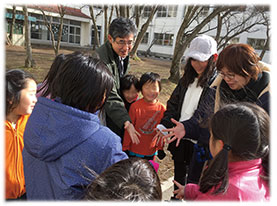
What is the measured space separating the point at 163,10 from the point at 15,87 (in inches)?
1095

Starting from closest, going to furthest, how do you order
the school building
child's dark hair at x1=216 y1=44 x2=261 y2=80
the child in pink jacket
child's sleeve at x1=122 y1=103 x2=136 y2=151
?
the child in pink jacket, child's dark hair at x1=216 y1=44 x2=261 y2=80, child's sleeve at x1=122 y1=103 x2=136 y2=151, the school building

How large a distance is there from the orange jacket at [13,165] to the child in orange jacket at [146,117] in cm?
113

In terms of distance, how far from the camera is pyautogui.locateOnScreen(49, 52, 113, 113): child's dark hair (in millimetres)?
Result: 1137

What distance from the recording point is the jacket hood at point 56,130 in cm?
105

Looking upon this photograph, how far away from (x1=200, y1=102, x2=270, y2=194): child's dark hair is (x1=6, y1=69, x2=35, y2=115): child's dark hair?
1306 millimetres

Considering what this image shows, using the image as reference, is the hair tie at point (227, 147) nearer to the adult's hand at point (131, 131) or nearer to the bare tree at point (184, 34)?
the adult's hand at point (131, 131)

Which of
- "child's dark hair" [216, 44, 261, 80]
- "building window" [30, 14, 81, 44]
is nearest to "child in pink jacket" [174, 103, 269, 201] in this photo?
"child's dark hair" [216, 44, 261, 80]

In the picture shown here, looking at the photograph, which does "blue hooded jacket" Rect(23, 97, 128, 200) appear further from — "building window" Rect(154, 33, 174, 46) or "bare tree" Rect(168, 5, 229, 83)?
"building window" Rect(154, 33, 174, 46)

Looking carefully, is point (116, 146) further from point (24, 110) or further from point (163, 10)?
point (163, 10)

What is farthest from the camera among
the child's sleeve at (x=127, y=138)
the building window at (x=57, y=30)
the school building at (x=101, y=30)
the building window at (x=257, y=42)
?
the building window at (x=57, y=30)

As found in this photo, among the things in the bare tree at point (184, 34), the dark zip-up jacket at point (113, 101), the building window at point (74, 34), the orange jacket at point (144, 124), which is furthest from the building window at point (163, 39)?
the dark zip-up jacket at point (113, 101)

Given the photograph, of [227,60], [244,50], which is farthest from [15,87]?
[244,50]

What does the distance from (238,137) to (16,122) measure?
1.44m

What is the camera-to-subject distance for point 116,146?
1127 millimetres
